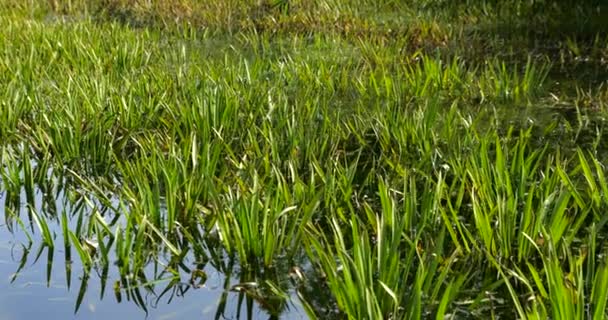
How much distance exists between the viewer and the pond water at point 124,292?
7.64ft

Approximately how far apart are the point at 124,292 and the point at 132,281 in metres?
0.04

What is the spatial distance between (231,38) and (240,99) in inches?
118

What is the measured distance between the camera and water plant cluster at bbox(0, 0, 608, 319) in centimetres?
229

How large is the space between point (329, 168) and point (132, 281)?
2.19 feet

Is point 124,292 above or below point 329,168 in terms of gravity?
below

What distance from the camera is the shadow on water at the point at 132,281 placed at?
234 cm

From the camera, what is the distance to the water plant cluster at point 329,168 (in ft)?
7.53

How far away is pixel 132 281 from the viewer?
8.06 ft

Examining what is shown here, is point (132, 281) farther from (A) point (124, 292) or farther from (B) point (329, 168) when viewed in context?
(B) point (329, 168)

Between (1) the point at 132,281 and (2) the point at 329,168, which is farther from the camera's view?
(2) the point at 329,168

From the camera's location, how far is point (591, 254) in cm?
211

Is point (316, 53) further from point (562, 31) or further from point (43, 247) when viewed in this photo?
point (43, 247)

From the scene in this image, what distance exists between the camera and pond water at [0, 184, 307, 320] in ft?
7.64

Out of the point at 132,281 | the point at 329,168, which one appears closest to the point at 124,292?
the point at 132,281
